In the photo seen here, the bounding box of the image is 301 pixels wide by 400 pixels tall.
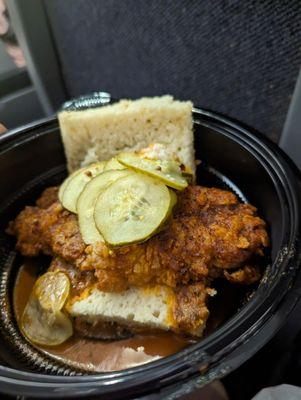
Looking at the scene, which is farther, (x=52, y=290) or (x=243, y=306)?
(x=52, y=290)

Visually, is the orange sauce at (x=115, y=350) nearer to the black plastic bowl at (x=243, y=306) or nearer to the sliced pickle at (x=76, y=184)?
the black plastic bowl at (x=243, y=306)

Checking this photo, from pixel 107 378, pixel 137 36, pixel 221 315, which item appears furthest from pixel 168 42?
pixel 107 378

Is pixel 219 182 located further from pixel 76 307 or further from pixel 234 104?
pixel 76 307

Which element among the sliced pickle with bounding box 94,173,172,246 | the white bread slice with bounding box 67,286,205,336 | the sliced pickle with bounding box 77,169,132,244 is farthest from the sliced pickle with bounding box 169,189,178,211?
the white bread slice with bounding box 67,286,205,336

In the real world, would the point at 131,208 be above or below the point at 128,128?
below

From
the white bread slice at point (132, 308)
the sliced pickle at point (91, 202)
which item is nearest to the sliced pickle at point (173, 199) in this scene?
the sliced pickle at point (91, 202)

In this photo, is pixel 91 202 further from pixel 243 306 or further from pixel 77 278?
pixel 243 306

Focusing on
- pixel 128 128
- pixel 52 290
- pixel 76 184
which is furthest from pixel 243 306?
pixel 128 128
